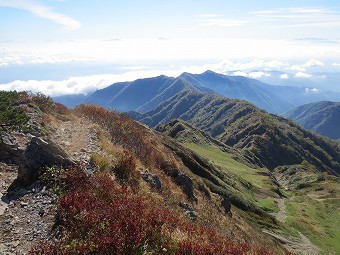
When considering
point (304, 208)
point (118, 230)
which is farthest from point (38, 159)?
point (304, 208)

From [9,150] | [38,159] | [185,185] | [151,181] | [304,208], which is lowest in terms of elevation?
[304,208]

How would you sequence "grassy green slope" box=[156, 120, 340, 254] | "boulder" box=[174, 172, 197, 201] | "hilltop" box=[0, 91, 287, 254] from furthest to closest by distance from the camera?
"grassy green slope" box=[156, 120, 340, 254] < "boulder" box=[174, 172, 197, 201] < "hilltop" box=[0, 91, 287, 254]

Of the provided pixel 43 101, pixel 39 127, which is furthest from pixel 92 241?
pixel 43 101

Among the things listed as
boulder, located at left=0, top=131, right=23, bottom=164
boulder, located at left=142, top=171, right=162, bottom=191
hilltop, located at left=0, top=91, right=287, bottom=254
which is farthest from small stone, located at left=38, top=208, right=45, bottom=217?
boulder, located at left=142, top=171, right=162, bottom=191

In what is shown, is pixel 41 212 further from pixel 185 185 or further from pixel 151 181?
pixel 185 185

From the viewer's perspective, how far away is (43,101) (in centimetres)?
3456

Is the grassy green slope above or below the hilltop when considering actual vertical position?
below

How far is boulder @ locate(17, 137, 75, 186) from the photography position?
15445 mm

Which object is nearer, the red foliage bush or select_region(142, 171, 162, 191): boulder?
the red foliage bush

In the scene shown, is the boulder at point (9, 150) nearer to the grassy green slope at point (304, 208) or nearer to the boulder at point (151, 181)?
the boulder at point (151, 181)

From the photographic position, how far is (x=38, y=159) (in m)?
15.7

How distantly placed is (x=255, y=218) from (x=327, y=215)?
52.6 metres

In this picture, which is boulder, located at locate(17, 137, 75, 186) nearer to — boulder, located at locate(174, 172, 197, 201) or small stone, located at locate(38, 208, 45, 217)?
small stone, located at locate(38, 208, 45, 217)

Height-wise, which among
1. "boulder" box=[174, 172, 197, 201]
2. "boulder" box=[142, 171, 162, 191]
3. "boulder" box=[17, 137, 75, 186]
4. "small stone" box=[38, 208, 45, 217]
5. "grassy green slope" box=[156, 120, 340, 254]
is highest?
"boulder" box=[17, 137, 75, 186]
